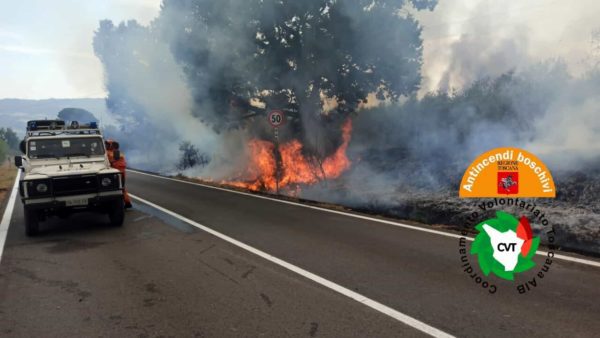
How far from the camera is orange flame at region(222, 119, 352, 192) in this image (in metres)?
22.5

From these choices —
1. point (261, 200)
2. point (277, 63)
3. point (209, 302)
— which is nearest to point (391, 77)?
point (277, 63)

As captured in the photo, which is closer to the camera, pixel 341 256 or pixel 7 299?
pixel 7 299

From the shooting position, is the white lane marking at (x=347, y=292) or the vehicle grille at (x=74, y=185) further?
the vehicle grille at (x=74, y=185)

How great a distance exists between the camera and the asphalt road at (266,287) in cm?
433

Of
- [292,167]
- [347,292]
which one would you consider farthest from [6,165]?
[347,292]

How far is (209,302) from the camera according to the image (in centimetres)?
504

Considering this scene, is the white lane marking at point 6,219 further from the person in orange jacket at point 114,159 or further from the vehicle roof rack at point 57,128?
the person in orange jacket at point 114,159

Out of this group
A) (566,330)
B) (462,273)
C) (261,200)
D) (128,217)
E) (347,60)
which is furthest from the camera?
(347,60)

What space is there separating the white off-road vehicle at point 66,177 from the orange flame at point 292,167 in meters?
11.3

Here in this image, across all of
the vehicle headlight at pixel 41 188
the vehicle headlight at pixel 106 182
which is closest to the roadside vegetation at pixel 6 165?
the vehicle headlight at pixel 41 188

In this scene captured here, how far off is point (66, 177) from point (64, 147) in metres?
1.96

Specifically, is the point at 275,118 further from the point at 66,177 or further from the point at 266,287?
the point at 266,287

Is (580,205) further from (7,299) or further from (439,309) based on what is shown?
(7,299)

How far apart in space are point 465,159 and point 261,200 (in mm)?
9449
